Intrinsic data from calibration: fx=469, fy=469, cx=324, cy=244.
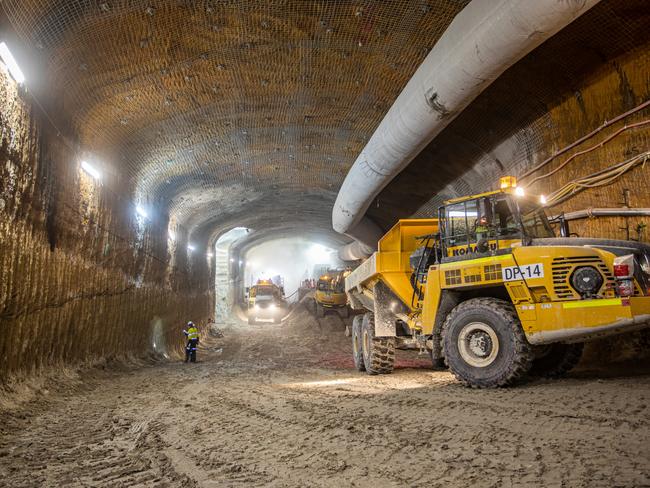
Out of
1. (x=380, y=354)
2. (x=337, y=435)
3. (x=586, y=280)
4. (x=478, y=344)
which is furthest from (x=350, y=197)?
(x=337, y=435)

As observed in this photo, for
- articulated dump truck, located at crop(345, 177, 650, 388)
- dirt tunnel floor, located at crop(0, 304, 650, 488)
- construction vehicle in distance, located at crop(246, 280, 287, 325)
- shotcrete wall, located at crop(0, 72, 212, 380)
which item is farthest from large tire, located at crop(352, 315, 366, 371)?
construction vehicle in distance, located at crop(246, 280, 287, 325)

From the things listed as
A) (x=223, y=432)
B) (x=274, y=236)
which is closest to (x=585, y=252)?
(x=223, y=432)

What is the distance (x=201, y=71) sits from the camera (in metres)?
7.32

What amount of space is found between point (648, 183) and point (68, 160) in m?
7.99

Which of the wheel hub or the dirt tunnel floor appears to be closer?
the dirt tunnel floor

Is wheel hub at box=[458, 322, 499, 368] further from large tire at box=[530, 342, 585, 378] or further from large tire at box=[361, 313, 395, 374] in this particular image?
large tire at box=[361, 313, 395, 374]

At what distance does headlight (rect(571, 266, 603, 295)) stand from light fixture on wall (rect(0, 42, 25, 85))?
6387mm

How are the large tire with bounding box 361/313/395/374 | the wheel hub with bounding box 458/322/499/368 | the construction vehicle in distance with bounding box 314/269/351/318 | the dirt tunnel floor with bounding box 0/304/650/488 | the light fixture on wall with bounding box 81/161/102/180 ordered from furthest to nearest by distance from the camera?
the construction vehicle in distance with bounding box 314/269/351/318
the large tire with bounding box 361/313/395/374
the light fixture on wall with bounding box 81/161/102/180
the wheel hub with bounding box 458/322/499/368
the dirt tunnel floor with bounding box 0/304/650/488

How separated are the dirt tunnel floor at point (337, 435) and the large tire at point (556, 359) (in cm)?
22

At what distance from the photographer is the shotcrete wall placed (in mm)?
5246

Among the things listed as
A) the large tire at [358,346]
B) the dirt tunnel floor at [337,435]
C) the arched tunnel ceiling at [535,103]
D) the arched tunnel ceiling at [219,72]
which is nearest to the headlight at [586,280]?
the dirt tunnel floor at [337,435]

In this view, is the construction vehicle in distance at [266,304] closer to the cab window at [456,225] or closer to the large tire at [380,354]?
the large tire at [380,354]

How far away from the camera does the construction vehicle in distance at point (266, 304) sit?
84.7 ft

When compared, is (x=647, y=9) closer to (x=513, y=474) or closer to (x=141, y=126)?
(x=513, y=474)
